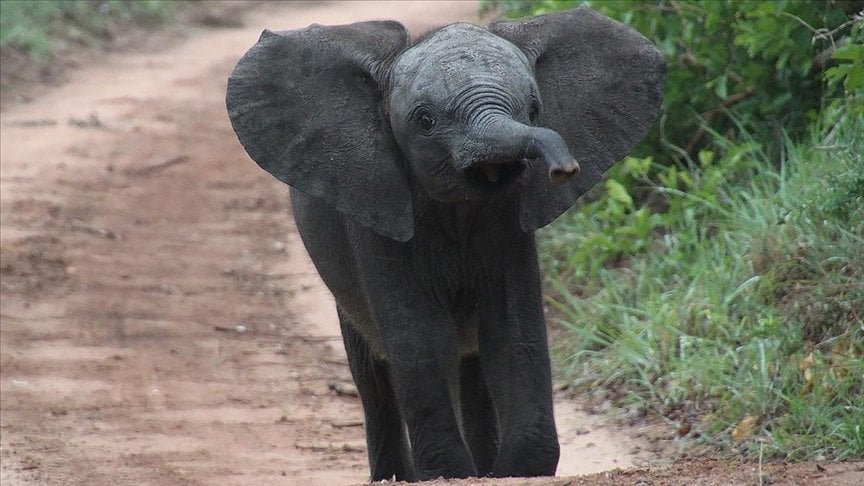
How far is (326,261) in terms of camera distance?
5480 millimetres

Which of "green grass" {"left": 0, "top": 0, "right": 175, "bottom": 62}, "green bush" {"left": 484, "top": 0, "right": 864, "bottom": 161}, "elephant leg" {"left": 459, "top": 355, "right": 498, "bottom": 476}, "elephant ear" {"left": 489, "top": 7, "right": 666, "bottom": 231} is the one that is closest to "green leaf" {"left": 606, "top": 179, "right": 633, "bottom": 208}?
"green bush" {"left": 484, "top": 0, "right": 864, "bottom": 161}

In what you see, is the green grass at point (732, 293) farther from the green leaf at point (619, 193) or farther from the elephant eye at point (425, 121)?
the elephant eye at point (425, 121)

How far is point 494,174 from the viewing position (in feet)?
15.2

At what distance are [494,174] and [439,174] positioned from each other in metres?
0.17

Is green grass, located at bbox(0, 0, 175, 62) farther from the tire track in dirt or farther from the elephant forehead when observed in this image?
the elephant forehead

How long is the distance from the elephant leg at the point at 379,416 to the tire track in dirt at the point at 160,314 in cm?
45

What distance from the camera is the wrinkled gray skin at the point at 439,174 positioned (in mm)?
4871

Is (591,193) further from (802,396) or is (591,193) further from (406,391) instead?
(406,391)

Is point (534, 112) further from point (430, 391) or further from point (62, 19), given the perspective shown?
point (62, 19)

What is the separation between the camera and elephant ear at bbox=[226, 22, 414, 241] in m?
5.02

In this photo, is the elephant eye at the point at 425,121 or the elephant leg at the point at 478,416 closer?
the elephant eye at the point at 425,121

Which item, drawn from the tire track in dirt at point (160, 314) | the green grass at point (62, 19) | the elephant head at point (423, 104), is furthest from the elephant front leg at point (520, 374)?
the green grass at point (62, 19)

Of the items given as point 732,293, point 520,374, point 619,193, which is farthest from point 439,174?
point 619,193

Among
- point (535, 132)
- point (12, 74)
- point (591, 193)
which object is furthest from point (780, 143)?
point (12, 74)
